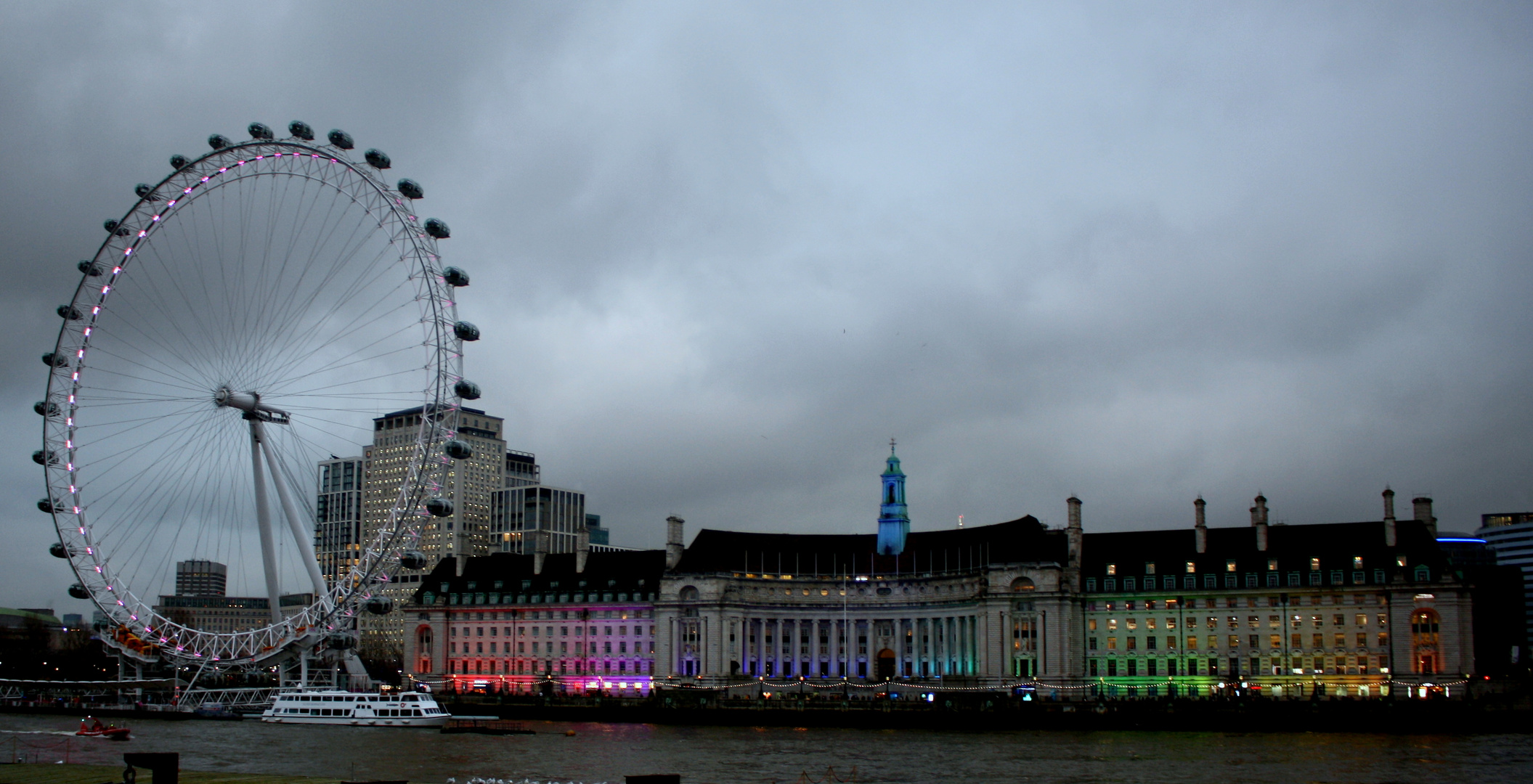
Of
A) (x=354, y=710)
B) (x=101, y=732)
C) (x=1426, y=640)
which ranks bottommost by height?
(x=354, y=710)

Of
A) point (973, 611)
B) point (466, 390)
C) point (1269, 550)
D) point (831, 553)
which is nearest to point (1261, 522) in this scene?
point (1269, 550)

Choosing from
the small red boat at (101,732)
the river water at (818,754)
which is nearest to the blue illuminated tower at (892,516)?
the river water at (818,754)

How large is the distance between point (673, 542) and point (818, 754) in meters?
70.9

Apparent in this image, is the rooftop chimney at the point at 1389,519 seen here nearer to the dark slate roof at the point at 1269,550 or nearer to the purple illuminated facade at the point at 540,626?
the dark slate roof at the point at 1269,550

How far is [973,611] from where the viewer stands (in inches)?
5517

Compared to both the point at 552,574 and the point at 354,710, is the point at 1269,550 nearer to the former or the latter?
the point at 552,574

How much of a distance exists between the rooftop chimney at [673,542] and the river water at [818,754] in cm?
4404

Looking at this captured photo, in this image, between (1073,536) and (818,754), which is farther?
(1073,536)

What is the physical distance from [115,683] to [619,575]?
54188 millimetres

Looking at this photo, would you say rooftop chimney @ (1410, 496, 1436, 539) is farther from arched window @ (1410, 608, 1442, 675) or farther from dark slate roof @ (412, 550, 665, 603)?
dark slate roof @ (412, 550, 665, 603)

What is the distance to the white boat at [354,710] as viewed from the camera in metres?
109

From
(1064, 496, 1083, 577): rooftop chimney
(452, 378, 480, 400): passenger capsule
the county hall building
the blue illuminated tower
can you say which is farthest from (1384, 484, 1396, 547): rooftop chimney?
(452, 378, 480, 400): passenger capsule

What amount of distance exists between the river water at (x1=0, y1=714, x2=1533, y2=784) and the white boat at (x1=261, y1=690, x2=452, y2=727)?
1987mm

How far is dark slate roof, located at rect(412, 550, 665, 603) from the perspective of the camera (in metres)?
156
